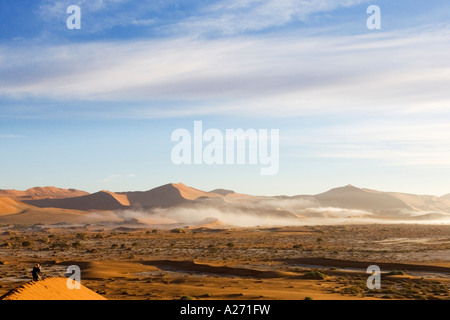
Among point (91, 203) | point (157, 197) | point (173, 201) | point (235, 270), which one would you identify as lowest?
point (235, 270)

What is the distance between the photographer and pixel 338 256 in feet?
145

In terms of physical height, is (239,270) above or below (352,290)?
below

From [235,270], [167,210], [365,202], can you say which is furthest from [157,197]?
[235,270]

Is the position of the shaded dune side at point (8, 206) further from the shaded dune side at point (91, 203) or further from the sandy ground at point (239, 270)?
the sandy ground at point (239, 270)

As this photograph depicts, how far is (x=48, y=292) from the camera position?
1603 cm

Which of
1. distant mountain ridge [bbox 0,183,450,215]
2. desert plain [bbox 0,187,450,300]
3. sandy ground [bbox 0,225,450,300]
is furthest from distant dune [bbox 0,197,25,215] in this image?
sandy ground [bbox 0,225,450,300]

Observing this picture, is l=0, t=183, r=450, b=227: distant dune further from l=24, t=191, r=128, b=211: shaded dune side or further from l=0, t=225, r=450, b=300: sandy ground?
l=0, t=225, r=450, b=300: sandy ground

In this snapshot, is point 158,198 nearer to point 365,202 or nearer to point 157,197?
point 157,197

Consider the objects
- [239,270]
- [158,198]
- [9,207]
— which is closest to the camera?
[239,270]

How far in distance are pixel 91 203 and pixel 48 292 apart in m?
129

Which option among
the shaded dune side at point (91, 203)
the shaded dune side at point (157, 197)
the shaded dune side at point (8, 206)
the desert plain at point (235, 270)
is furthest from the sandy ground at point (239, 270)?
the shaded dune side at point (157, 197)

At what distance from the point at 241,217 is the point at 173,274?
92.1 m
